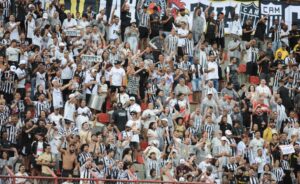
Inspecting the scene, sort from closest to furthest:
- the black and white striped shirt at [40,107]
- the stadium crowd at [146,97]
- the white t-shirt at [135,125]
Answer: the stadium crowd at [146,97]
the black and white striped shirt at [40,107]
the white t-shirt at [135,125]

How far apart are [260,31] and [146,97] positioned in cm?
734

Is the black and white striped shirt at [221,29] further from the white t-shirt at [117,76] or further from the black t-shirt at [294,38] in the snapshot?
the white t-shirt at [117,76]

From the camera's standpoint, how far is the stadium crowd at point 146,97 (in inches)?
1363

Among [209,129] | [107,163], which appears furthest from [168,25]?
[107,163]

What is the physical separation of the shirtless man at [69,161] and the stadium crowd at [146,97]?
0.13ft

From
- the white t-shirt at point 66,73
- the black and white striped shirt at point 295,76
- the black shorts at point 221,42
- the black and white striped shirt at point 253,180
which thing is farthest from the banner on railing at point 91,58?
the black and white striped shirt at point 295,76

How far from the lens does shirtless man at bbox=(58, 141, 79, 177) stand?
3375 cm

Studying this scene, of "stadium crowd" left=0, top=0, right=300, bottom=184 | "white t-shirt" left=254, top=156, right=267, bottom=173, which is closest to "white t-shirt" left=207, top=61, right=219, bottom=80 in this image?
"stadium crowd" left=0, top=0, right=300, bottom=184

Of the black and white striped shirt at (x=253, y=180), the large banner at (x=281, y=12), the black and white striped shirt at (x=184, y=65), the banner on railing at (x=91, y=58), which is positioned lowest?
the black and white striped shirt at (x=253, y=180)

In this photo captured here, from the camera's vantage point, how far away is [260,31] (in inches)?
1727

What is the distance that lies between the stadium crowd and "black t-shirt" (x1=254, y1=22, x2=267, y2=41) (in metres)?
0.05

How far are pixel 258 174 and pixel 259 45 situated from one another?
7.92 metres

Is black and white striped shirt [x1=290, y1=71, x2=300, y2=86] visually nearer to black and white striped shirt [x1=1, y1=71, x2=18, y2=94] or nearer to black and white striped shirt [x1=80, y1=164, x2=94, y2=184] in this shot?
black and white striped shirt [x1=1, y1=71, x2=18, y2=94]

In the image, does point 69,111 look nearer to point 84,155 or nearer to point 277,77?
point 84,155
